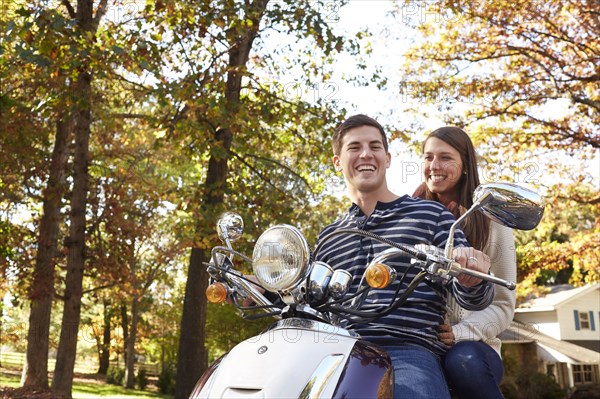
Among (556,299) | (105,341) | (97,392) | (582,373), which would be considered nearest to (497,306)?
(97,392)

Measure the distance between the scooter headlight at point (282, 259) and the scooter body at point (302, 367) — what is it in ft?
0.49

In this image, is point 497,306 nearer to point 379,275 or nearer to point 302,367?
point 379,275

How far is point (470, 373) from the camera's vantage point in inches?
95.5

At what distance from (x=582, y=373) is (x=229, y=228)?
107ft

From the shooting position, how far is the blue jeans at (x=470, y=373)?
7.96ft

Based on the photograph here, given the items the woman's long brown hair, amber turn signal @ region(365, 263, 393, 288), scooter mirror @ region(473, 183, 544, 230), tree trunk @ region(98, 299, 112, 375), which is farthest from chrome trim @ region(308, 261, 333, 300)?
tree trunk @ region(98, 299, 112, 375)

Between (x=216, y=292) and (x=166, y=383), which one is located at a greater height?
(x=216, y=292)

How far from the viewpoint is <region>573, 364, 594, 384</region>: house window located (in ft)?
103

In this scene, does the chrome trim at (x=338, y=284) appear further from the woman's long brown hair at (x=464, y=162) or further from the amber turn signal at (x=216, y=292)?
the woman's long brown hair at (x=464, y=162)

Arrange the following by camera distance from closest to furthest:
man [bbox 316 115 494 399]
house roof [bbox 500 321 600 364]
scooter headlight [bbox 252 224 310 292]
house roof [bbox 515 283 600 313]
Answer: scooter headlight [bbox 252 224 310 292]
man [bbox 316 115 494 399]
house roof [bbox 500 321 600 364]
house roof [bbox 515 283 600 313]

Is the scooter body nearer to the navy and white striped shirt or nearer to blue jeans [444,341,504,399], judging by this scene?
the navy and white striped shirt

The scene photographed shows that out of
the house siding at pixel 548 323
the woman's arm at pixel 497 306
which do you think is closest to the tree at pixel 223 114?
the woman's arm at pixel 497 306

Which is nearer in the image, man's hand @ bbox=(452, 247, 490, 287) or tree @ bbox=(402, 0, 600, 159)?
man's hand @ bbox=(452, 247, 490, 287)

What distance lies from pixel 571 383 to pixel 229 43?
25629 millimetres
